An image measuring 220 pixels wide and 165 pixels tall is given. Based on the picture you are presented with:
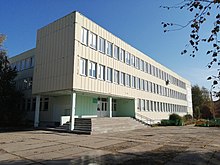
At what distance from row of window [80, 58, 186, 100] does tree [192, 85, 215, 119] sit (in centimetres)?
2754

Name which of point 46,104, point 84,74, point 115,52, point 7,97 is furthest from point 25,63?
point 84,74

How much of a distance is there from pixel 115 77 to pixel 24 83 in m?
14.2

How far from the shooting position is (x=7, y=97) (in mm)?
24453

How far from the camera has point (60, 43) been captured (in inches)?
790

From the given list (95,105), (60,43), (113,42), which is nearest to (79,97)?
(95,105)

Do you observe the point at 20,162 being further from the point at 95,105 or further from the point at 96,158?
the point at 95,105

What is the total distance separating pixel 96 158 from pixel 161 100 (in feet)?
108

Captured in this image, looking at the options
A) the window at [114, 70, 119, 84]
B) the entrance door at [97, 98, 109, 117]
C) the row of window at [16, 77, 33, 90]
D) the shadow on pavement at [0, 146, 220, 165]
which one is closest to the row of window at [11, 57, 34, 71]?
the row of window at [16, 77, 33, 90]

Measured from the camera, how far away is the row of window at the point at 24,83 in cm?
2746

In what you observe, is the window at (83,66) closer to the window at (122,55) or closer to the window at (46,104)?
the window at (122,55)

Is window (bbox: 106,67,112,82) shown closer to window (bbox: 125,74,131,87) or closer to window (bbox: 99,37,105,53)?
window (bbox: 99,37,105,53)

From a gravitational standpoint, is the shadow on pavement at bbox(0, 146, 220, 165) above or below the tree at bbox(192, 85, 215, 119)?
below

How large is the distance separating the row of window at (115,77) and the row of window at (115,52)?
195cm

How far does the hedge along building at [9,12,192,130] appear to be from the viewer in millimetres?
18562
